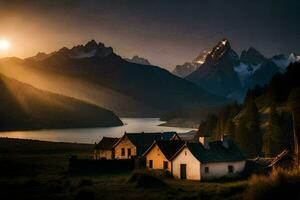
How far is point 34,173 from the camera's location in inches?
2638

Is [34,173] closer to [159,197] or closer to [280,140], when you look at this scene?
[159,197]

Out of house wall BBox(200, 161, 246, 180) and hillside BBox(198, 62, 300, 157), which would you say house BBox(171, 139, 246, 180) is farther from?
hillside BBox(198, 62, 300, 157)

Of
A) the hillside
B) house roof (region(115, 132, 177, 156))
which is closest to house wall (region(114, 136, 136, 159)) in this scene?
house roof (region(115, 132, 177, 156))

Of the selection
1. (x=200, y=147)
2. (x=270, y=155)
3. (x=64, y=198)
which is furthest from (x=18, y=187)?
(x=270, y=155)

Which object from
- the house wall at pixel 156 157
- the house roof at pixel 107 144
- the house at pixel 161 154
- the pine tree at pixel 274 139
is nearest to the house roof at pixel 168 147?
the house at pixel 161 154

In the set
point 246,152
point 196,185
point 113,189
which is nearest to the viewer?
point 113,189

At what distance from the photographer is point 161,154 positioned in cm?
7231

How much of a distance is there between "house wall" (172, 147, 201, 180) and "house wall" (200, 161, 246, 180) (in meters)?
0.81

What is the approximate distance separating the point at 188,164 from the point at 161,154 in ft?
26.0

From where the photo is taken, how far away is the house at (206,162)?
210 feet

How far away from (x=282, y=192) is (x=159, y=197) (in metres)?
15.4

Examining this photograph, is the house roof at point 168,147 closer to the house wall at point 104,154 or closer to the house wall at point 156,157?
the house wall at point 156,157

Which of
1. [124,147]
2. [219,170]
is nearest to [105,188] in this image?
[219,170]

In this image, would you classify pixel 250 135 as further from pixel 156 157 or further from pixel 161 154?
pixel 161 154
